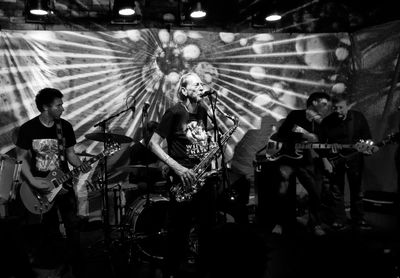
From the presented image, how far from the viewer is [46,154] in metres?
5.52

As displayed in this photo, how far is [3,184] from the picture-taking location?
219 inches

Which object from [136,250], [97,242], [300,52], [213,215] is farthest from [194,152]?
[300,52]

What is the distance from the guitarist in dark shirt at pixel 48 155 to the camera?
5309mm

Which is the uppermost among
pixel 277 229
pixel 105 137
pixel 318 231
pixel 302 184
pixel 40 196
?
pixel 105 137

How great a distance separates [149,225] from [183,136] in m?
1.82

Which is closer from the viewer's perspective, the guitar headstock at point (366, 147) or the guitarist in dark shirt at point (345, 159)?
the guitar headstock at point (366, 147)

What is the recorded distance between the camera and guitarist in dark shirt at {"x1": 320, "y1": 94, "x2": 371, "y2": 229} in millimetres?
7203

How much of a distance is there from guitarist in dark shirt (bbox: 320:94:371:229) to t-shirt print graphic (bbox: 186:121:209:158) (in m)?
3.18

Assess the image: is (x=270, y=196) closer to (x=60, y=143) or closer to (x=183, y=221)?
(x=183, y=221)

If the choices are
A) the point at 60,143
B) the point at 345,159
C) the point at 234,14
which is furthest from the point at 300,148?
the point at 60,143

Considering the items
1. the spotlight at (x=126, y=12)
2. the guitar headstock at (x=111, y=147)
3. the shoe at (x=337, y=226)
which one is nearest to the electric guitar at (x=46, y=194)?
the guitar headstock at (x=111, y=147)

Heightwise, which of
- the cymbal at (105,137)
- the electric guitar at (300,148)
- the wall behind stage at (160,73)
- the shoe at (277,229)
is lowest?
the shoe at (277,229)

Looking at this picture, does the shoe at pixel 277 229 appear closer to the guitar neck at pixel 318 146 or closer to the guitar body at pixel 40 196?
the guitar neck at pixel 318 146

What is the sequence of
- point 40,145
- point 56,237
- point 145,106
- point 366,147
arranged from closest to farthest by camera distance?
point 40,145 → point 56,237 → point 366,147 → point 145,106
